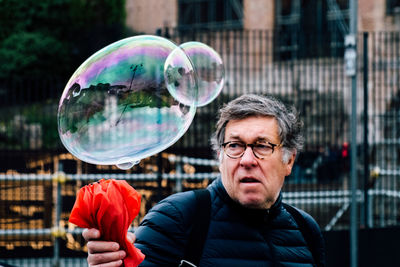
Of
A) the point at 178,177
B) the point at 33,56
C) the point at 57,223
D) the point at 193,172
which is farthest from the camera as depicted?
the point at 33,56

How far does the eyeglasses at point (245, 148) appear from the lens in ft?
7.52

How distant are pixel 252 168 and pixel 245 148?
0.09m

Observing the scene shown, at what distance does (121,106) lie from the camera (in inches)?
101

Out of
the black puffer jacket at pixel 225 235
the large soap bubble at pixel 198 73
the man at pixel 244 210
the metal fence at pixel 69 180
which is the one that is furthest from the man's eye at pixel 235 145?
the metal fence at pixel 69 180

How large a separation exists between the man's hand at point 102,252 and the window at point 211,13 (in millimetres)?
19046

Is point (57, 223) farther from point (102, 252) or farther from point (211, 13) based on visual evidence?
point (211, 13)

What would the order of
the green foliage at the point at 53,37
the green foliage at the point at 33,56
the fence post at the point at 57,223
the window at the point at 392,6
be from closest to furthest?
the fence post at the point at 57,223 < the window at the point at 392,6 < the green foliage at the point at 33,56 < the green foliage at the point at 53,37

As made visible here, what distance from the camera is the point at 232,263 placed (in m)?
2.19

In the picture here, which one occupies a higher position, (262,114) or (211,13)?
(211,13)

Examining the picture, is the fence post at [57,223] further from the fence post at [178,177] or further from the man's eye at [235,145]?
A: the man's eye at [235,145]

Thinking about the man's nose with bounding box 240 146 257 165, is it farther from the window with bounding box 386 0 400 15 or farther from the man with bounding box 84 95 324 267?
the window with bounding box 386 0 400 15

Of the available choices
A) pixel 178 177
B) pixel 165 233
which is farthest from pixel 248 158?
pixel 178 177

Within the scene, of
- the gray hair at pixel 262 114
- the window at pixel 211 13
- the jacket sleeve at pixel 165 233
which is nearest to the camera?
the jacket sleeve at pixel 165 233

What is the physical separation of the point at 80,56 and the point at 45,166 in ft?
42.0
